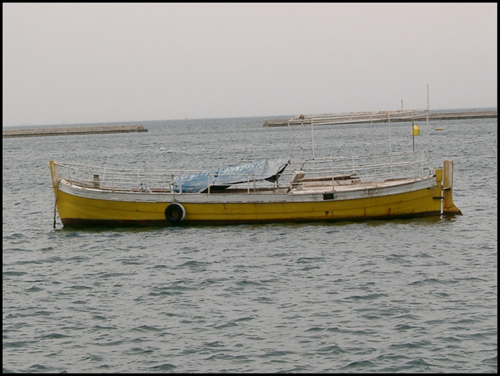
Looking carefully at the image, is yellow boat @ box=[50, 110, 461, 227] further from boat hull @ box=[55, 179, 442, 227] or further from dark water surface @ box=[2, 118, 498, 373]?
dark water surface @ box=[2, 118, 498, 373]

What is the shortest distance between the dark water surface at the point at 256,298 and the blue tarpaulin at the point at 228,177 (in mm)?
1434

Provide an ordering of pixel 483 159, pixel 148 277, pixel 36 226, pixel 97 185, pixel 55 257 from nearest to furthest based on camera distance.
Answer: pixel 148 277, pixel 55 257, pixel 97 185, pixel 36 226, pixel 483 159

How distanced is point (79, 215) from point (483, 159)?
33968 millimetres

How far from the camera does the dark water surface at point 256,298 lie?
40.3 ft

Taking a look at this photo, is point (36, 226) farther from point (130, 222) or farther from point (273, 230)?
point (273, 230)

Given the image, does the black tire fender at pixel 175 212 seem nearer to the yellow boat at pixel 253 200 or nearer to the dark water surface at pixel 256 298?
the yellow boat at pixel 253 200

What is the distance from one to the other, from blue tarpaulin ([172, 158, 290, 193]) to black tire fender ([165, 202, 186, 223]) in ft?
2.14

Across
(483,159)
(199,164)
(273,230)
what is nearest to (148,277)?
(273,230)

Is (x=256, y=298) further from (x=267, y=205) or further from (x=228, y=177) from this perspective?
(x=228, y=177)

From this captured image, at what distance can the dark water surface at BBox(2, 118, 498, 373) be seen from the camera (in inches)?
484

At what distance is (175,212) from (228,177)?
86.8 inches

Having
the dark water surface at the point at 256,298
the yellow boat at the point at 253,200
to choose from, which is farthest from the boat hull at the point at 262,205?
the dark water surface at the point at 256,298

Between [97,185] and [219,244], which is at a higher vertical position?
[97,185]

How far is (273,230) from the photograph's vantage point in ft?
75.4
